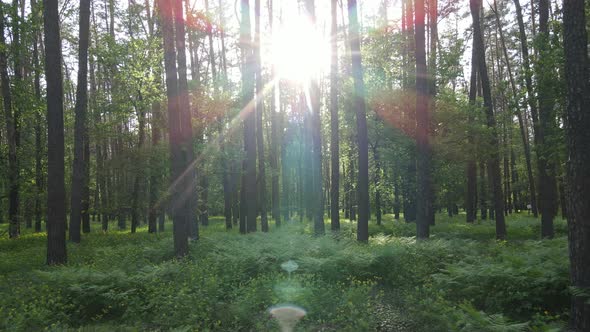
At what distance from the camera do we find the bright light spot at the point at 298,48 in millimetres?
23569

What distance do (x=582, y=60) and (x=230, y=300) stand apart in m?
7.42

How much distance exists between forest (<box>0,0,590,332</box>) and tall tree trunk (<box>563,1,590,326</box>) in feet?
0.08

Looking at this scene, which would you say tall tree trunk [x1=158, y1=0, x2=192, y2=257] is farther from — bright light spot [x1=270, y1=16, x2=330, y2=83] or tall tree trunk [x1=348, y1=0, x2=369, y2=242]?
bright light spot [x1=270, y1=16, x2=330, y2=83]

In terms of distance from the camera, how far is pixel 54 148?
10984mm

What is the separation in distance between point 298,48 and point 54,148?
59.2 ft

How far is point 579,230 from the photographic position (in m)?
5.34

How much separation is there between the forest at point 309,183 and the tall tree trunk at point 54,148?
5 cm

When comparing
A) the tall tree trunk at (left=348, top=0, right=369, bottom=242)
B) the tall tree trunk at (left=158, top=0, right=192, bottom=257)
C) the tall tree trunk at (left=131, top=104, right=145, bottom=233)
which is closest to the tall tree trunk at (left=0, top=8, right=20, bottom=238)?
the tall tree trunk at (left=131, top=104, right=145, bottom=233)

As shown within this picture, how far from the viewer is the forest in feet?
20.6

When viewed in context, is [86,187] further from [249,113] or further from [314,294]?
[314,294]

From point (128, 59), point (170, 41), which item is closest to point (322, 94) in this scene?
point (128, 59)

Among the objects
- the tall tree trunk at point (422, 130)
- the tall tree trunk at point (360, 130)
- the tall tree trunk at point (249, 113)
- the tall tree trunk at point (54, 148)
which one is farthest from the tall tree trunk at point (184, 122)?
the tall tree trunk at point (422, 130)

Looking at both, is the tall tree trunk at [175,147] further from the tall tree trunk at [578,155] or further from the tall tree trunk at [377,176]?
the tall tree trunk at [377,176]

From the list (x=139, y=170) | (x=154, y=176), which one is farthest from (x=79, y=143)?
(x=154, y=176)
